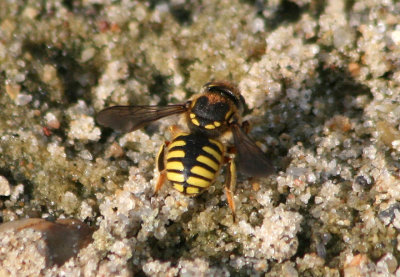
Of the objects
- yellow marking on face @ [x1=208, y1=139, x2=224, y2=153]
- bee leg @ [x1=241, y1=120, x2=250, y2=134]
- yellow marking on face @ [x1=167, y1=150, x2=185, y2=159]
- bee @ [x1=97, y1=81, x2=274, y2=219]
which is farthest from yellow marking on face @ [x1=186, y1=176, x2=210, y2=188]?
bee leg @ [x1=241, y1=120, x2=250, y2=134]

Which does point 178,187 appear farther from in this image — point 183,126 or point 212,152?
point 183,126

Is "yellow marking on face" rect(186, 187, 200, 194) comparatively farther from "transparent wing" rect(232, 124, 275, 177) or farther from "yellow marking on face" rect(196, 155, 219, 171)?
"transparent wing" rect(232, 124, 275, 177)

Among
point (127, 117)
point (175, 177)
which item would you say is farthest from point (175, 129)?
point (175, 177)

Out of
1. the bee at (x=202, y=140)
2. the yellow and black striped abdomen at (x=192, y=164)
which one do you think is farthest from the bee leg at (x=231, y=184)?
the yellow and black striped abdomen at (x=192, y=164)

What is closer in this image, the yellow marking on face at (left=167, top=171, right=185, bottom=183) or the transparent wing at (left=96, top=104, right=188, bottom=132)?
the yellow marking on face at (left=167, top=171, right=185, bottom=183)

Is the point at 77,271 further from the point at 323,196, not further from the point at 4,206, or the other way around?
the point at 323,196

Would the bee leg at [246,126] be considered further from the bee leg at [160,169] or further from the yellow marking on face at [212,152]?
the bee leg at [160,169]
